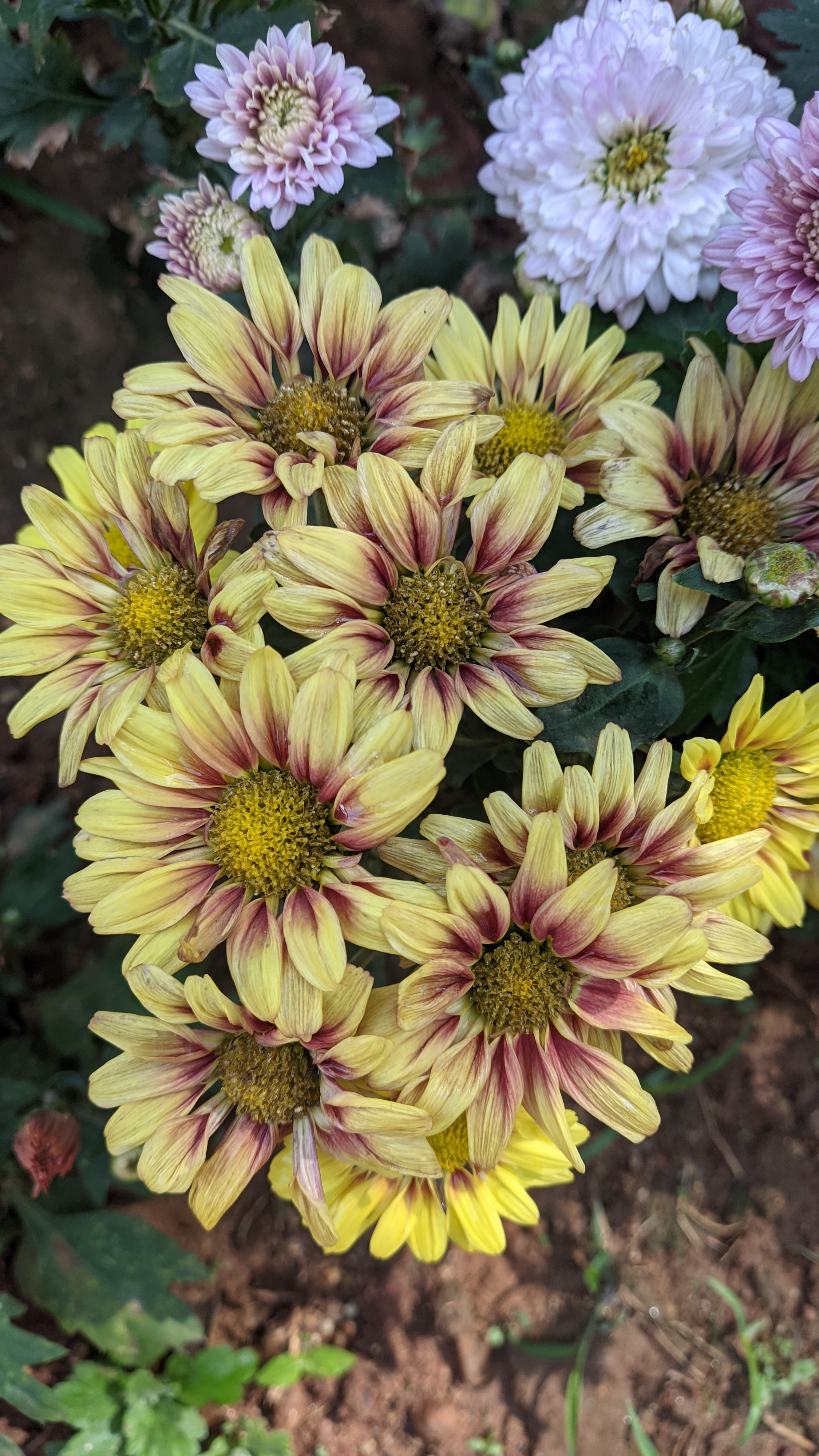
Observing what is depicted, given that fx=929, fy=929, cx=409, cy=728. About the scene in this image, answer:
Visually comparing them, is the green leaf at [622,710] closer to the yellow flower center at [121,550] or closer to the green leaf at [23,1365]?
the yellow flower center at [121,550]

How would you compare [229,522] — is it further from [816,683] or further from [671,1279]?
[671,1279]

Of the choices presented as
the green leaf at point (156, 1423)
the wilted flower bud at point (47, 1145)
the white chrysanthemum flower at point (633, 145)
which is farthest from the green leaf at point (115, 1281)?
the white chrysanthemum flower at point (633, 145)

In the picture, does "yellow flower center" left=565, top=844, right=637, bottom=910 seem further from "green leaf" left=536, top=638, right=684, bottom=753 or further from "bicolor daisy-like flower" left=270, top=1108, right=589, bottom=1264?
"bicolor daisy-like flower" left=270, top=1108, right=589, bottom=1264

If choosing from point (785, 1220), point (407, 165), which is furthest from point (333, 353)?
point (785, 1220)

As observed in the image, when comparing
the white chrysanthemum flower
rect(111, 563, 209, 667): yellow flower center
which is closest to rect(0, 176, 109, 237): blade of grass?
the white chrysanthemum flower

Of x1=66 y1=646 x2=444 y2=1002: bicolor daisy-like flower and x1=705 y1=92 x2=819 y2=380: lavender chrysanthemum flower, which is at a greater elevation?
x1=705 y1=92 x2=819 y2=380: lavender chrysanthemum flower
